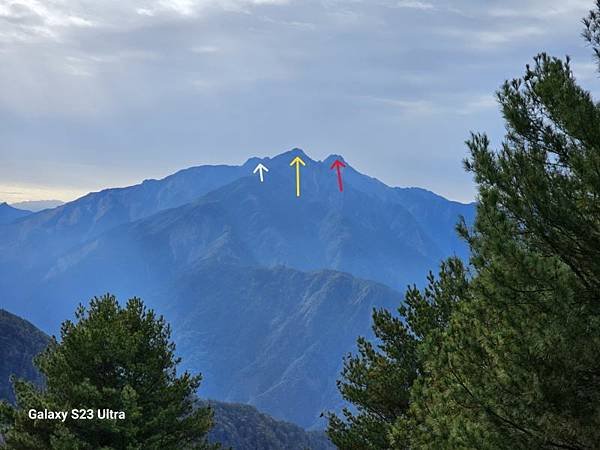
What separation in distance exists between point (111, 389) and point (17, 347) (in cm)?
13507

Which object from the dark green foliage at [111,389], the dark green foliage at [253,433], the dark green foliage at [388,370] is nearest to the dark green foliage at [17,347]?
the dark green foliage at [253,433]

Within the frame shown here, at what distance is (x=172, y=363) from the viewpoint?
18.1 m

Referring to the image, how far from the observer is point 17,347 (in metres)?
134

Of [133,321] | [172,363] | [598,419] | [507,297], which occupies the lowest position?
[598,419]

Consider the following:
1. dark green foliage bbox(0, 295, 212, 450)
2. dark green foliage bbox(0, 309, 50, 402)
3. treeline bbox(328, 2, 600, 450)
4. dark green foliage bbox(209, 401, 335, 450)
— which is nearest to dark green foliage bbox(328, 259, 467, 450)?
dark green foliage bbox(0, 295, 212, 450)

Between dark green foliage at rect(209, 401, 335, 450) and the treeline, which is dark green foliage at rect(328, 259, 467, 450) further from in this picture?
dark green foliage at rect(209, 401, 335, 450)

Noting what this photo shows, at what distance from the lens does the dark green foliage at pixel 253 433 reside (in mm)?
141375

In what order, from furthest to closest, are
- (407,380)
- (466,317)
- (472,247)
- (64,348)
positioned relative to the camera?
(407,380) → (64,348) → (466,317) → (472,247)

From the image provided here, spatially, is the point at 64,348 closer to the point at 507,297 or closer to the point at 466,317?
the point at 466,317

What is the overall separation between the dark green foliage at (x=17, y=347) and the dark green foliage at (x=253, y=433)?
4308cm

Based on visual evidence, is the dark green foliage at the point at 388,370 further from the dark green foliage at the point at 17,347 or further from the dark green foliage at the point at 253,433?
the dark green foliage at the point at 253,433

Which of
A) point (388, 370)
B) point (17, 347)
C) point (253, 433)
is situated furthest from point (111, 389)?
point (253, 433)

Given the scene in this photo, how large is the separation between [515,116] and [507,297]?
2.77 meters

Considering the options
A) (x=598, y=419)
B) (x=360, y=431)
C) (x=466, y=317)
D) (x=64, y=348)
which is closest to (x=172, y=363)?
(x=64, y=348)
